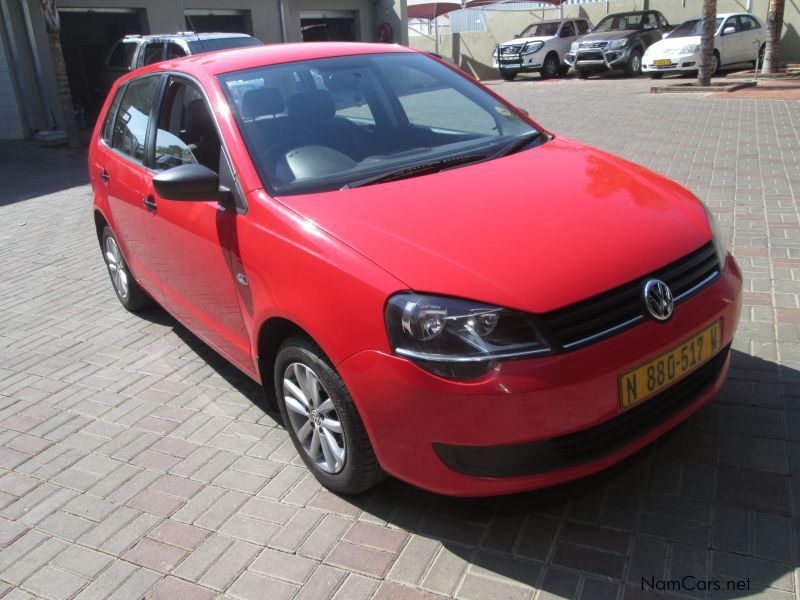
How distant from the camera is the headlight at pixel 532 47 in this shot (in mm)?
23400

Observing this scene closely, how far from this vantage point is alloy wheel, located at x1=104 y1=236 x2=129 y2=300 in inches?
209

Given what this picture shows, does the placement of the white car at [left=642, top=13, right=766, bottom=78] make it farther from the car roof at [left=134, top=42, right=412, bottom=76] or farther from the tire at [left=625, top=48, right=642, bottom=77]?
the car roof at [left=134, top=42, right=412, bottom=76]

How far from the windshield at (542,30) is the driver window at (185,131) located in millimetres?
22124

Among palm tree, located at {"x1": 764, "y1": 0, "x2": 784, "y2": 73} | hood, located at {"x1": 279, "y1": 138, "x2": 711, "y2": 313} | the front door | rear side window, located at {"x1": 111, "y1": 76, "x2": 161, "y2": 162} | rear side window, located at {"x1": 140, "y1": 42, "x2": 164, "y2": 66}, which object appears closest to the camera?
hood, located at {"x1": 279, "y1": 138, "x2": 711, "y2": 313}

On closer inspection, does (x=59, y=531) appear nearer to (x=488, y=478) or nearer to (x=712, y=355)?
(x=488, y=478)

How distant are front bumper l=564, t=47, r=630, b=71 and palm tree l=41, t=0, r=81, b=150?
1420cm

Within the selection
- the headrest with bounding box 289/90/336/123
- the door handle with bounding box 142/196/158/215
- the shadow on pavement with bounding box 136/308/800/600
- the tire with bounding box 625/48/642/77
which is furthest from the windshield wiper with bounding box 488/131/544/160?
the tire with bounding box 625/48/642/77

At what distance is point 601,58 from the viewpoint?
2130 cm

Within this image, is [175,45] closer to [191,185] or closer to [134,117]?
[134,117]

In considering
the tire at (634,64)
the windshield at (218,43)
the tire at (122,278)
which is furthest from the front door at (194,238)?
the tire at (634,64)

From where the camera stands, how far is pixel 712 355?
2.80 meters

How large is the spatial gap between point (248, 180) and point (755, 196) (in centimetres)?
555

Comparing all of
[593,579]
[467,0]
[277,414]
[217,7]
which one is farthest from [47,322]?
[467,0]

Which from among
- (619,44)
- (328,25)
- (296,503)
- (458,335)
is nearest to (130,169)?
(296,503)
